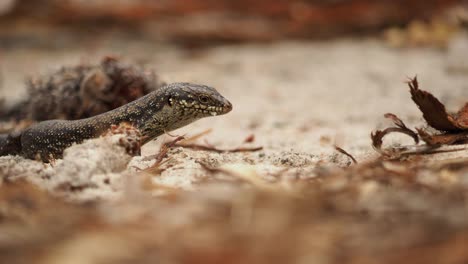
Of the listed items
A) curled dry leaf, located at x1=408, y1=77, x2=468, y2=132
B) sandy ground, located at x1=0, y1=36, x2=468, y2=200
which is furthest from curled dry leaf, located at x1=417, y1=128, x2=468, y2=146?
sandy ground, located at x1=0, y1=36, x2=468, y2=200

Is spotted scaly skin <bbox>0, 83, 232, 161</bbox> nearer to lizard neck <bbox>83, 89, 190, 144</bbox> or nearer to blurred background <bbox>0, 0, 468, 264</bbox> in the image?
lizard neck <bbox>83, 89, 190, 144</bbox>

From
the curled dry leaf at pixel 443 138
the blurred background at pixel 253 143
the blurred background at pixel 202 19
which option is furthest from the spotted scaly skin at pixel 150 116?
the blurred background at pixel 202 19

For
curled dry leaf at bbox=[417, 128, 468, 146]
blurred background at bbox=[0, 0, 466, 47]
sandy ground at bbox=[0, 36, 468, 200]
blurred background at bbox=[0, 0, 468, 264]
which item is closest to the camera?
blurred background at bbox=[0, 0, 468, 264]

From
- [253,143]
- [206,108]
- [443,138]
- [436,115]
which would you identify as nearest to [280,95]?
[253,143]

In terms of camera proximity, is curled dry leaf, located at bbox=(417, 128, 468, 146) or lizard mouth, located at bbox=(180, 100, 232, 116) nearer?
curled dry leaf, located at bbox=(417, 128, 468, 146)

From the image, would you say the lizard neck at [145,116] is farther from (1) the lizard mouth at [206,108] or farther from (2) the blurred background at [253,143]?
(2) the blurred background at [253,143]

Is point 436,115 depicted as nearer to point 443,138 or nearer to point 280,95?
point 443,138
